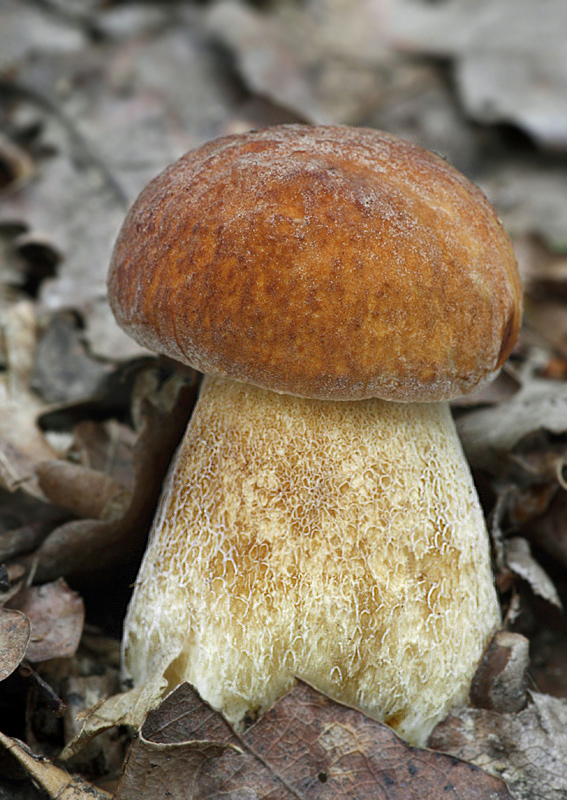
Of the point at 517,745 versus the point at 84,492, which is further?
the point at 84,492

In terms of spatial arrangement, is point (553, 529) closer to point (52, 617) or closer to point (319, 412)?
point (319, 412)

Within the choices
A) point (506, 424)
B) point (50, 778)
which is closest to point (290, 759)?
point (50, 778)

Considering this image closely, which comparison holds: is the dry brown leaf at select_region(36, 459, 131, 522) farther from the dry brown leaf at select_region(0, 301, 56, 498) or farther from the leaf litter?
the dry brown leaf at select_region(0, 301, 56, 498)

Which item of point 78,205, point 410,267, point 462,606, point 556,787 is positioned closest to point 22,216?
point 78,205

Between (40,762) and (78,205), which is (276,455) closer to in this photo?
(40,762)

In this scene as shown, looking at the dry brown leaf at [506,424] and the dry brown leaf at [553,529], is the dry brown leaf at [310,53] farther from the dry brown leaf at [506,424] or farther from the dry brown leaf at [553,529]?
the dry brown leaf at [553,529]
